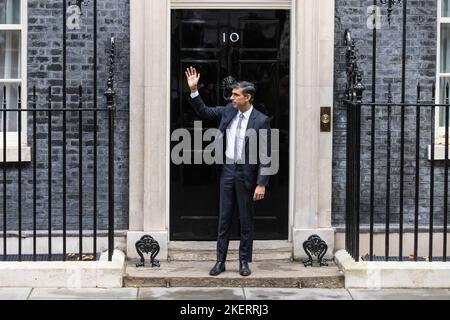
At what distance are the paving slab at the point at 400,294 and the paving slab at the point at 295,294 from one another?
4.5 inches

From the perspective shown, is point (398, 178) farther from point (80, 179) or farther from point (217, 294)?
point (80, 179)

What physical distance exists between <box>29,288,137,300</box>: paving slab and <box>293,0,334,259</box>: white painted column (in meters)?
1.91

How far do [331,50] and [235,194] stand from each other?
180 cm

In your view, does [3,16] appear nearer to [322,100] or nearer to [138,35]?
[138,35]

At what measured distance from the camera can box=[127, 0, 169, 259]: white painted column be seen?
9.71 m

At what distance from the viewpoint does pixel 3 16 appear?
9.95 meters

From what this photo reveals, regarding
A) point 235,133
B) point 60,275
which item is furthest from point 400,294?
point 60,275

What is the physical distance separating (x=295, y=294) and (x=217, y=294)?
697mm

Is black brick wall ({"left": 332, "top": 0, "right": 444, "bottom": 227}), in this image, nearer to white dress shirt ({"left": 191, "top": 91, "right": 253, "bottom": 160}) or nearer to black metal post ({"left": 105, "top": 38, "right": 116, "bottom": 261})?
white dress shirt ({"left": 191, "top": 91, "right": 253, "bottom": 160})

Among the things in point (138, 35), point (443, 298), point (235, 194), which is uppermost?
point (138, 35)

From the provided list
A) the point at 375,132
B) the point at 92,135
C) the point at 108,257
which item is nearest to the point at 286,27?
the point at 375,132

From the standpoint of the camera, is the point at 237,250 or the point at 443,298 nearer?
the point at 443,298

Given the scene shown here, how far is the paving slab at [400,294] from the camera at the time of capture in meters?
8.73

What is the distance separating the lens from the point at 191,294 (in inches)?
348
